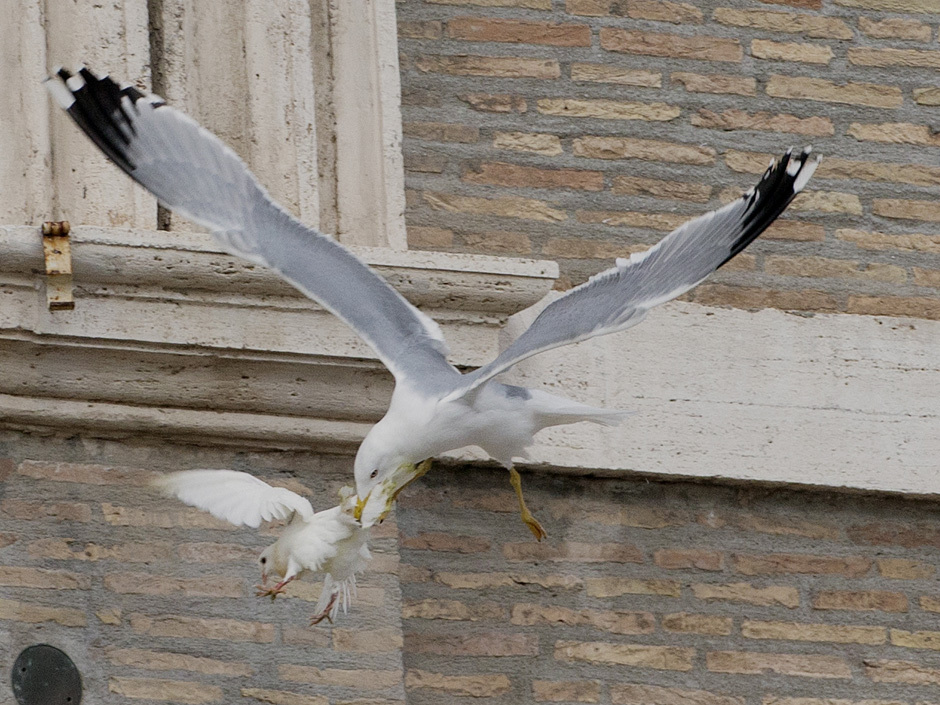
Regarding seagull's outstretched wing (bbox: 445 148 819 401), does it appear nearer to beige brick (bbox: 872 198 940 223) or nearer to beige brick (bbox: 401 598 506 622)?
beige brick (bbox: 401 598 506 622)

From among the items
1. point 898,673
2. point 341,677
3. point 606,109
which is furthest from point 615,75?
point 341,677

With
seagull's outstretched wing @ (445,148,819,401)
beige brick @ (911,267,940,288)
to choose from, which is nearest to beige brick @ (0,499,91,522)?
seagull's outstretched wing @ (445,148,819,401)

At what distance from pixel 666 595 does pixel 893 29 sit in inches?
56.6

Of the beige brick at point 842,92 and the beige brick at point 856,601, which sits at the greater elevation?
the beige brick at point 842,92

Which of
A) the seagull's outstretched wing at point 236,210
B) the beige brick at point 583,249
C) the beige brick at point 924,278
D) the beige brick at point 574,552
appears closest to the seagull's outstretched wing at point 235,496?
the seagull's outstretched wing at point 236,210

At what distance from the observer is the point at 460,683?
4.93 meters

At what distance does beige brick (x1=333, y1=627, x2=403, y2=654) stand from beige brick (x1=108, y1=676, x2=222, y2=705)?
0.27 metres

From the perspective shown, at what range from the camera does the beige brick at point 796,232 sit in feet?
17.8

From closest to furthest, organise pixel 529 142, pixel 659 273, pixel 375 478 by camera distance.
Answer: pixel 375 478 → pixel 659 273 → pixel 529 142

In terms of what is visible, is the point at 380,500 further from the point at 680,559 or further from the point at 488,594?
the point at 680,559

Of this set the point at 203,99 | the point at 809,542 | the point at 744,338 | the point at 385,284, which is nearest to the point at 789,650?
the point at 809,542

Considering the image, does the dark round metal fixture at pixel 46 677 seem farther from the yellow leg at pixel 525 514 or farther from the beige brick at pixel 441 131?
the beige brick at pixel 441 131

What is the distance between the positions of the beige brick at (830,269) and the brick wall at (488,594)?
504 millimetres

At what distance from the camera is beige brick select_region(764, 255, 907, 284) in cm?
540
